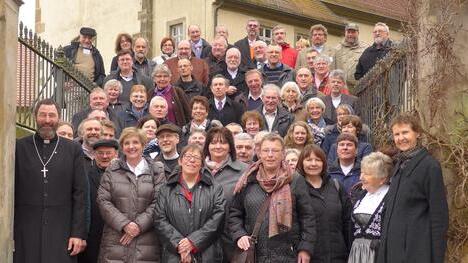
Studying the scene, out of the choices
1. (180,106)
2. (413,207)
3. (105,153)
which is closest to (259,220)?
(413,207)

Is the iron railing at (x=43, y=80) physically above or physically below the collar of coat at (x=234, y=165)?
above

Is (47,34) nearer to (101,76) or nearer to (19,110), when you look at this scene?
(101,76)

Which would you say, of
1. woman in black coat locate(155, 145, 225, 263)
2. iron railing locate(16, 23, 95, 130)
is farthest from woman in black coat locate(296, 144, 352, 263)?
iron railing locate(16, 23, 95, 130)

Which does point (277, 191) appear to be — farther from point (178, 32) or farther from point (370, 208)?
point (178, 32)

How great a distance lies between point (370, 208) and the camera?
28.1 ft

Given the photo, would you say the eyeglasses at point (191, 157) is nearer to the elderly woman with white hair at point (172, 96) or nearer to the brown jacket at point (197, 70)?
the elderly woman with white hair at point (172, 96)

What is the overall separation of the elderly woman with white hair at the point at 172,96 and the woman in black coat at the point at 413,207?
18.3 feet

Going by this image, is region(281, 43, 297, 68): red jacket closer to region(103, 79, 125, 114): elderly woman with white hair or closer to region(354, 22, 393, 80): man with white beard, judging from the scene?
region(354, 22, 393, 80): man with white beard

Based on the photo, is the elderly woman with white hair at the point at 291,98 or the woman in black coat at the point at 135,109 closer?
the woman in black coat at the point at 135,109

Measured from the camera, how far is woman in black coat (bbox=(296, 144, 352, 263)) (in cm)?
881

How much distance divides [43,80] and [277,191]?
665 cm

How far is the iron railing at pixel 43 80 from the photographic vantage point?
1341 centimetres

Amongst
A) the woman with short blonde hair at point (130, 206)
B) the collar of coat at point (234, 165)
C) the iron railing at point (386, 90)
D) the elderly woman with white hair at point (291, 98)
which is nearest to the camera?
the woman with short blonde hair at point (130, 206)

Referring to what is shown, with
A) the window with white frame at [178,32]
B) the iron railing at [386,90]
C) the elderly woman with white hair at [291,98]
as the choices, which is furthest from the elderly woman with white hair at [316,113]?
the window with white frame at [178,32]
